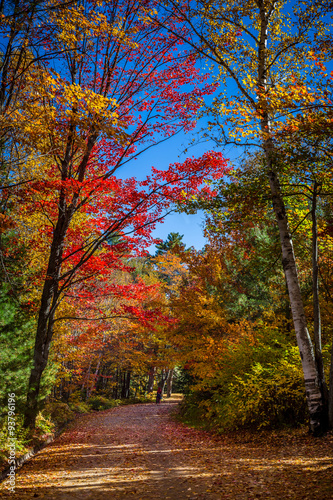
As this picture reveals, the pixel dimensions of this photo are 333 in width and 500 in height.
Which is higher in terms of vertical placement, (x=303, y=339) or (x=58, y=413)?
(x=303, y=339)

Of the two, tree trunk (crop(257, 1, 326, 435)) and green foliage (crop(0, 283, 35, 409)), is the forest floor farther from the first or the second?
green foliage (crop(0, 283, 35, 409))

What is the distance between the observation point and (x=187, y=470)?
5391 millimetres

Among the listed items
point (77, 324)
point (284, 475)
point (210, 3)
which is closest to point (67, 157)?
point (210, 3)

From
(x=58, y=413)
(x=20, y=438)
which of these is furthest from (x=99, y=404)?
(x=20, y=438)

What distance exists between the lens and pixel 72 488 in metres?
4.71

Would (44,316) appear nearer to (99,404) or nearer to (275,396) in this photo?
(275,396)

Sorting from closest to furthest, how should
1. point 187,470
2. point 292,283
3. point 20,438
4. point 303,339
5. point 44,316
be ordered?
point 187,470, point 303,339, point 292,283, point 20,438, point 44,316

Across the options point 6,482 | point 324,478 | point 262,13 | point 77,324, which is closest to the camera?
point 324,478

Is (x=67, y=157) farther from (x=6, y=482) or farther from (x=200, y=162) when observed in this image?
(x=6, y=482)

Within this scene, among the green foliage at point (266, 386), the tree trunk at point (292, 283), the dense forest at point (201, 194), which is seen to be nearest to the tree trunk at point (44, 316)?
the dense forest at point (201, 194)

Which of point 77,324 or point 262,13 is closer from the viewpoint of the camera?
point 262,13

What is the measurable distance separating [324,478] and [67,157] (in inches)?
345

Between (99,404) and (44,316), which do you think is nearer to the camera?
(44,316)

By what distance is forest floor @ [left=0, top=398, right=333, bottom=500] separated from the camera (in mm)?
4086
